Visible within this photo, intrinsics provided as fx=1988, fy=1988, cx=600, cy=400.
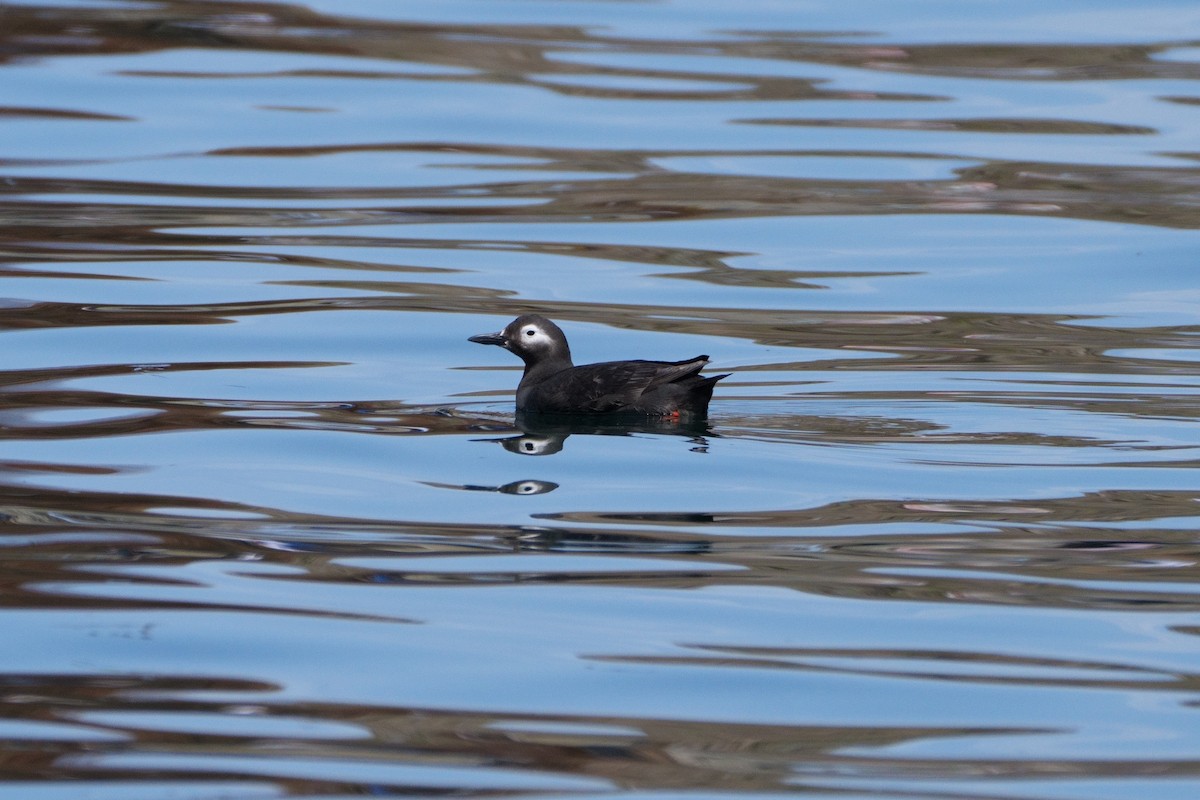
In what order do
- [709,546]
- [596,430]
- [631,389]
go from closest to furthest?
[709,546]
[631,389]
[596,430]

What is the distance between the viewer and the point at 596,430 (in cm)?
1027

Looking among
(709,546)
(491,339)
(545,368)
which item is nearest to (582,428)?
(545,368)

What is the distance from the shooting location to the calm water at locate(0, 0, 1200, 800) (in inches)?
237

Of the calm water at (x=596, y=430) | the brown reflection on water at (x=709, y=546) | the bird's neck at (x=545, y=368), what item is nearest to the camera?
the calm water at (x=596, y=430)

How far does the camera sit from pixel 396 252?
1552 cm

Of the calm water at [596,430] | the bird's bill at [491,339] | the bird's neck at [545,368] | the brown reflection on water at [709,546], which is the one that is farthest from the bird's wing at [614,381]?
the brown reflection on water at [709,546]

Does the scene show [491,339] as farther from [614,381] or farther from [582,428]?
[614,381]

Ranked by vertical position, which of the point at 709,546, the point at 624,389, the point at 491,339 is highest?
the point at 491,339

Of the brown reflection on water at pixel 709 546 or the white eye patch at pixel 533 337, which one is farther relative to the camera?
the white eye patch at pixel 533 337

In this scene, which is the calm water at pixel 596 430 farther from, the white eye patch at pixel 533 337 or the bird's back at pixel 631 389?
the white eye patch at pixel 533 337

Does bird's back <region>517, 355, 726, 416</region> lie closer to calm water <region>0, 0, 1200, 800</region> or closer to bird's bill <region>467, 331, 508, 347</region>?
calm water <region>0, 0, 1200, 800</region>

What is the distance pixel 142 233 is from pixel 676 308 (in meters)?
4.71

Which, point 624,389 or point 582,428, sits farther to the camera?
point 582,428

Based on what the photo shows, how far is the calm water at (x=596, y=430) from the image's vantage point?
602 cm
